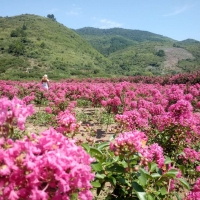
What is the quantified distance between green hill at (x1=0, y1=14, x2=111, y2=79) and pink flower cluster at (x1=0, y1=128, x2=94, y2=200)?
1363 inches

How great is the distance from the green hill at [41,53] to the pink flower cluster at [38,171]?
34.6 metres

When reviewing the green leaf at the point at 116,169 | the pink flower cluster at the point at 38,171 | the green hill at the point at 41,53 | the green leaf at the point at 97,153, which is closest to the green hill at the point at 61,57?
the green hill at the point at 41,53

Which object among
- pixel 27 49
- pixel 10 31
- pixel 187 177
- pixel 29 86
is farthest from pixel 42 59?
pixel 187 177

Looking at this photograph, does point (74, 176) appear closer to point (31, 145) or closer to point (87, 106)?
point (31, 145)

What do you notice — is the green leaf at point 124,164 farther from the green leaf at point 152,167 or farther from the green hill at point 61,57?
the green hill at point 61,57

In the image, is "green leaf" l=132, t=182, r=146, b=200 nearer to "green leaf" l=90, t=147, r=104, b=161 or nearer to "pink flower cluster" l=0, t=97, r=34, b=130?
"green leaf" l=90, t=147, r=104, b=161

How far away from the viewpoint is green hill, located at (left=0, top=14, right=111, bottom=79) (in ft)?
144

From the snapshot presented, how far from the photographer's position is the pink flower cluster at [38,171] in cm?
103

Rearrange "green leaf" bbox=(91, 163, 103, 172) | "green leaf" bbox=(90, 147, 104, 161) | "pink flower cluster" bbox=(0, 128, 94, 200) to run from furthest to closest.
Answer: "green leaf" bbox=(90, 147, 104, 161)
"green leaf" bbox=(91, 163, 103, 172)
"pink flower cluster" bbox=(0, 128, 94, 200)

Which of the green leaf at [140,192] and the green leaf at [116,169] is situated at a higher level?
the green leaf at [116,169]

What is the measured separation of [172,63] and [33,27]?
149 feet

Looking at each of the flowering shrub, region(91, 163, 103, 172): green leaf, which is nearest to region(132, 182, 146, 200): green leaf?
region(91, 163, 103, 172): green leaf

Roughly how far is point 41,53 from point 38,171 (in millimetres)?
55219

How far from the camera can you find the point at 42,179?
1.08 meters
